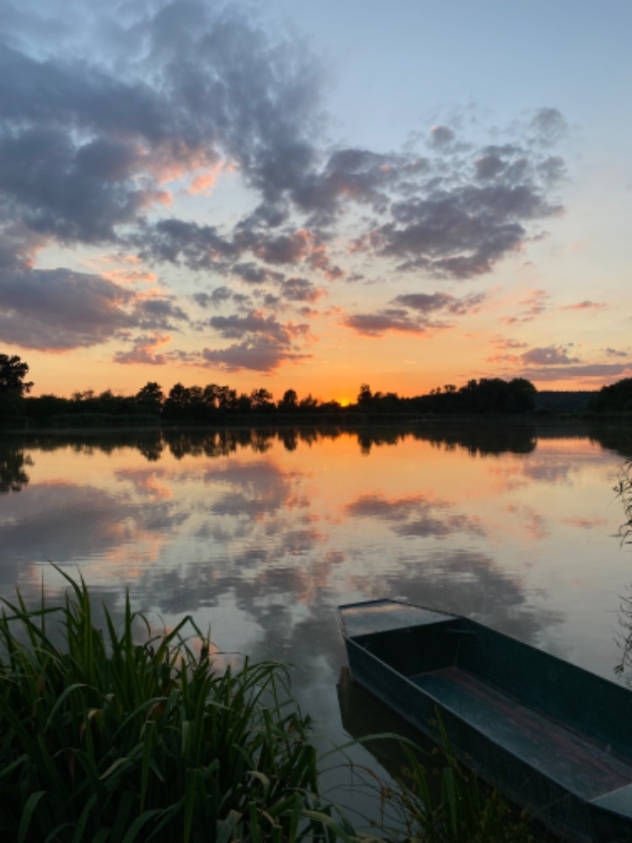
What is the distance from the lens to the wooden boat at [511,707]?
310 cm

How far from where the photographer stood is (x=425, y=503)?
15023 millimetres

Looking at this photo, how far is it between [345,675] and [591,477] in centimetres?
1713

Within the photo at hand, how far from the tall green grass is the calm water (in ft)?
7.57

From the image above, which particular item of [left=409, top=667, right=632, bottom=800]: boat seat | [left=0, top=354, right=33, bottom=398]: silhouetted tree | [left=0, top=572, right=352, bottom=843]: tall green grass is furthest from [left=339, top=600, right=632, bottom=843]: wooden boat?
[left=0, top=354, right=33, bottom=398]: silhouetted tree

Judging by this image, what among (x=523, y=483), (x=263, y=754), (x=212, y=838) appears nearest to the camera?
(x=212, y=838)

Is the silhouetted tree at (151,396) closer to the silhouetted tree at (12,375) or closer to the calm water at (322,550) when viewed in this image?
the silhouetted tree at (12,375)

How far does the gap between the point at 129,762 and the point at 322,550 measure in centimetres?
818

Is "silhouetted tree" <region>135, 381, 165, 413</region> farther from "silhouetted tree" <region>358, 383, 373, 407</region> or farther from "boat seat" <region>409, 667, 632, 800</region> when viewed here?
"boat seat" <region>409, 667, 632, 800</region>

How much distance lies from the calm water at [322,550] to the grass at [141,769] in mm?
2241

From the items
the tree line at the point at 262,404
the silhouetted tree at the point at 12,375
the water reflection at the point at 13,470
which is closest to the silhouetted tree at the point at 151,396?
the tree line at the point at 262,404

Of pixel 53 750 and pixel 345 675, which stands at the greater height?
pixel 53 750

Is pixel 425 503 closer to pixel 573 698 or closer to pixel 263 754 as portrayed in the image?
pixel 573 698

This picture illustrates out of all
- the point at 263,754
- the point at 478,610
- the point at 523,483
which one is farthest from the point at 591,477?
the point at 263,754

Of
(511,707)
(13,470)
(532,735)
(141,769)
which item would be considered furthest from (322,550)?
(13,470)
